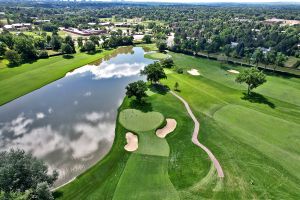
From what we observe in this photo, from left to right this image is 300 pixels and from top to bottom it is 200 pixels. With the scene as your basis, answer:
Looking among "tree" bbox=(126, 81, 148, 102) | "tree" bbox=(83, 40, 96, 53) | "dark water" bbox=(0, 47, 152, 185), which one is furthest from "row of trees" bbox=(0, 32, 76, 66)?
"tree" bbox=(126, 81, 148, 102)

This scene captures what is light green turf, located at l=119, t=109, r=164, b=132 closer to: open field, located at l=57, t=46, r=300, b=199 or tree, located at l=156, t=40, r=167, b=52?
open field, located at l=57, t=46, r=300, b=199

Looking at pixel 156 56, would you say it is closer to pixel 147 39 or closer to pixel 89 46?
pixel 147 39

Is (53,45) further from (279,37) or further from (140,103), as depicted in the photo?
(279,37)

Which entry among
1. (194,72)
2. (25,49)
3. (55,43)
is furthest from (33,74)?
(194,72)

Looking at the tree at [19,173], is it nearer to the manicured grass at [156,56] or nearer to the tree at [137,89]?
the tree at [137,89]

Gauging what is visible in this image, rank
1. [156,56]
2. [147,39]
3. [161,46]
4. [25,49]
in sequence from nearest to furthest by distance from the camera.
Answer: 1. [25,49]
2. [156,56]
3. [161,46]
4. [147,39]

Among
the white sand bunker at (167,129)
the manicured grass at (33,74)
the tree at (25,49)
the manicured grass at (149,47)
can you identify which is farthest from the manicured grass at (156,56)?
the white sand bunker at (167,129)
